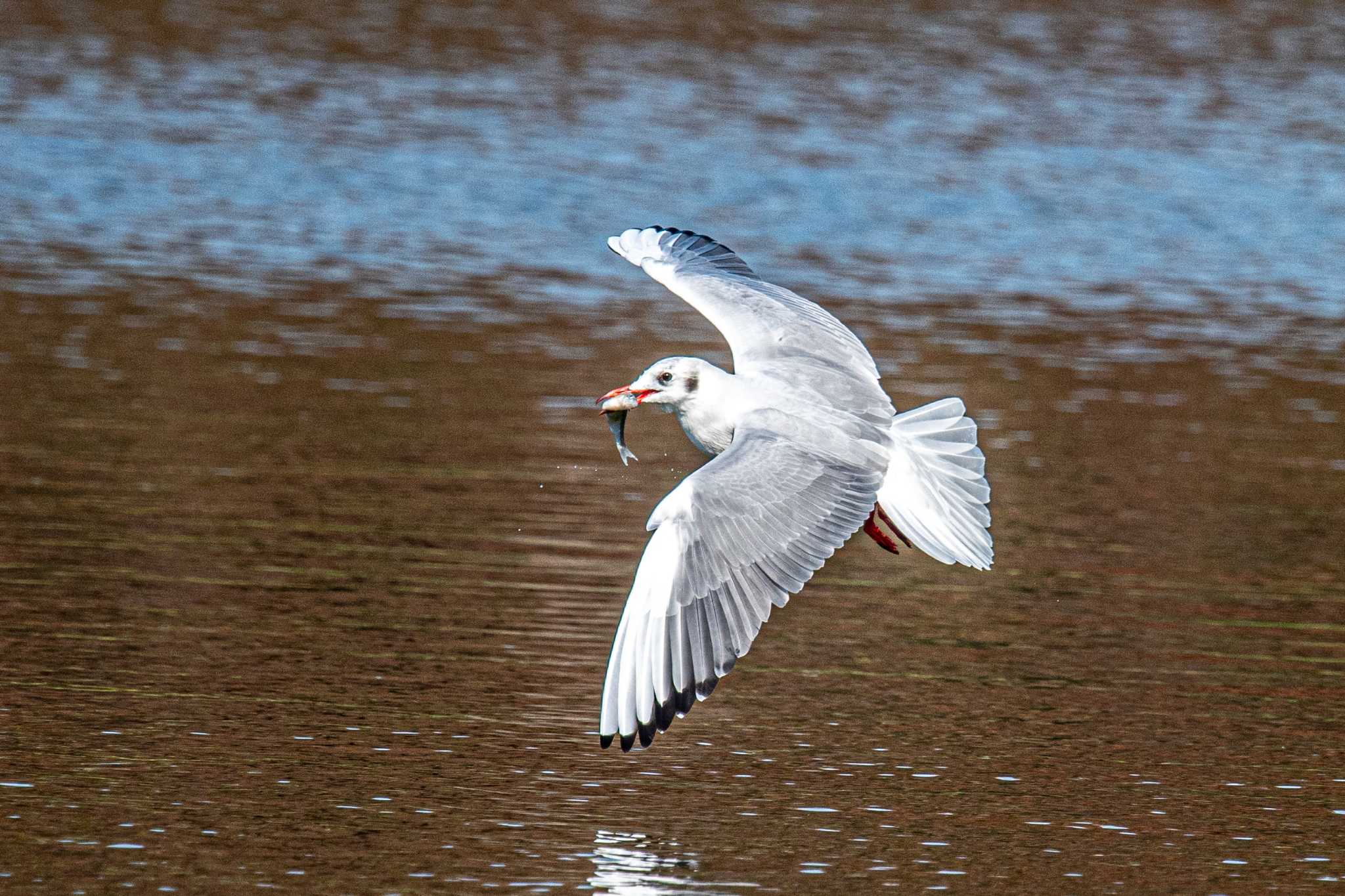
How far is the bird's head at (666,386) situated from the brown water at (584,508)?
0.94 meters

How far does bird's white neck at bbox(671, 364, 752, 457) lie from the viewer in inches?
302

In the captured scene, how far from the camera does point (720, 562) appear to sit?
22.1ft

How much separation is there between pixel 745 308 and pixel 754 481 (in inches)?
63.5

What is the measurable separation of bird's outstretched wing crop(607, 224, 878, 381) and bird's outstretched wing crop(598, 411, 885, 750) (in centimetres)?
86

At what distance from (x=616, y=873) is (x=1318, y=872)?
6.28 ft

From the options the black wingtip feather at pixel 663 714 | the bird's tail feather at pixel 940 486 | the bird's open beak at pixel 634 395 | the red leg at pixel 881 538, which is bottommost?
the red leg at pixel 881 538

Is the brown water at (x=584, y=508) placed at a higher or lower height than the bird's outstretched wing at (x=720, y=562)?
lower

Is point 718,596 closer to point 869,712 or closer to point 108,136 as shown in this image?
point 869,712

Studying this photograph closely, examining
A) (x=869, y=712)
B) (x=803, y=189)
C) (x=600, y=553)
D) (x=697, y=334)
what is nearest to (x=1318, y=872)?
(x=869, y=712)

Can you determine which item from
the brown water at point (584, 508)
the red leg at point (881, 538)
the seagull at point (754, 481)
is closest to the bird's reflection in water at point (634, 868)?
the brown water at point (584, 508)

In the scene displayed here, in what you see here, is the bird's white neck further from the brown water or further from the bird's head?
the brown water

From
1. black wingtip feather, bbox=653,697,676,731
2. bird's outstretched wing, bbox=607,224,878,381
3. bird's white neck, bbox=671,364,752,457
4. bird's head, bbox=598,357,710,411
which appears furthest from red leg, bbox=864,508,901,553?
black wingtip feather, bbox=653,697,676,731

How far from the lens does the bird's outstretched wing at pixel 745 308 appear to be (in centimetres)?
821

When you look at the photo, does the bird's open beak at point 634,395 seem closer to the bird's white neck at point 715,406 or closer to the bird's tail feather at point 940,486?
the bird's white neck at point 715,406
